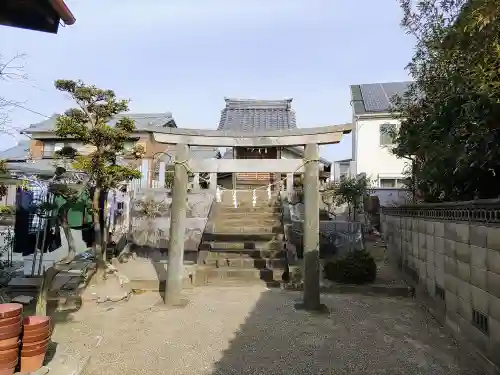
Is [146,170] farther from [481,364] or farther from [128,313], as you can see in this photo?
[481,364]

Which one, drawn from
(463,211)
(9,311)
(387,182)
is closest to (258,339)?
(9,311)

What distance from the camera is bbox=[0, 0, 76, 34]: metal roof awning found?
4.10 meters

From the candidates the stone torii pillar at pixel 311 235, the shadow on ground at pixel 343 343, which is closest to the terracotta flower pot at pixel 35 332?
the shadow on ground at pixel 343 343

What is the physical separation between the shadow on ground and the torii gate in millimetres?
855

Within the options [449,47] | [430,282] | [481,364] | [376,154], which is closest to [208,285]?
[430,282]

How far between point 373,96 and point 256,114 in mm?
8327

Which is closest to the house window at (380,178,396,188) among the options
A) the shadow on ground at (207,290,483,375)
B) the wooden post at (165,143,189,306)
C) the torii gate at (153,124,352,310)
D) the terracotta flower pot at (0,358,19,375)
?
the shadow on ground at (207,290,483,375)

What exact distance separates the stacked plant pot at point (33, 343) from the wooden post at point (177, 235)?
369cm

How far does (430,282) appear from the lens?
711 centimetres

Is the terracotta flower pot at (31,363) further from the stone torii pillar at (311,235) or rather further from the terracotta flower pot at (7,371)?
the stone torii pillar at (311,235)

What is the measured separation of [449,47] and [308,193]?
3.74 metres

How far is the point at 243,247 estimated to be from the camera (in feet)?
37.3

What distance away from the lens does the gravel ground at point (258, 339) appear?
4812 mm

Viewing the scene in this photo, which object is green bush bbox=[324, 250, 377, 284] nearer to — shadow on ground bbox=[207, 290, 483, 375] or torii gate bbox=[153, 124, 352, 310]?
shadow on ground bbox=[207, 290, 483, 375]
